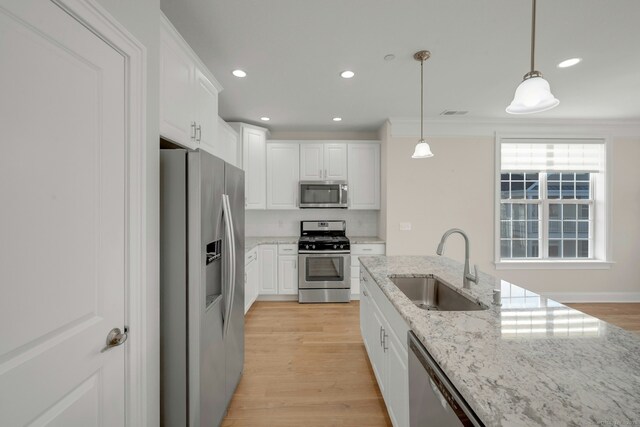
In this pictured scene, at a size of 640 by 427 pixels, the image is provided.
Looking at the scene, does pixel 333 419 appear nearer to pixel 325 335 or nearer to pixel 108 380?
pixel 325 335

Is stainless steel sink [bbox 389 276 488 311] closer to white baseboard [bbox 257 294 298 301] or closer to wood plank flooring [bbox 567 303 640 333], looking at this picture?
white baseboard [bbox 257 294 298 301]

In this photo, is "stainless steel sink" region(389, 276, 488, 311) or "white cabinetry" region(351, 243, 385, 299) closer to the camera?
"stainless steel sink" region(389, 276, 488, 311)

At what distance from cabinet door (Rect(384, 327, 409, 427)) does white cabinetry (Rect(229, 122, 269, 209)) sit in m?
2.91

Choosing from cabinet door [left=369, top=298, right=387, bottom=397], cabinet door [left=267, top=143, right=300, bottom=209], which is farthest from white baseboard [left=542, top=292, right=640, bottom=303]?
cabinet door [left=267, top=143, right=300, bottom=209]

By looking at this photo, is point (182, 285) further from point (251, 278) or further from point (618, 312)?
point (618, 312)

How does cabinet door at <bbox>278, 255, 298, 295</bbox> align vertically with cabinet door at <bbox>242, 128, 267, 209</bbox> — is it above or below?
below

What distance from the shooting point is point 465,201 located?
3775 millimetres

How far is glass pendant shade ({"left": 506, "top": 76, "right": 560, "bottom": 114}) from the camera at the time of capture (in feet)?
3.61

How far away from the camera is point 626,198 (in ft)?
12.4

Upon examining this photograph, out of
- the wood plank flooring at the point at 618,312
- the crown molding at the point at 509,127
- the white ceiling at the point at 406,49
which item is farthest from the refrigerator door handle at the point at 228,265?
the wood plank flooring at the point at 618,312

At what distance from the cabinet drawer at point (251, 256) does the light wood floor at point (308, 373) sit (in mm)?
727

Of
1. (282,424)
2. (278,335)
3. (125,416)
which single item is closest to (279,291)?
(278,335)

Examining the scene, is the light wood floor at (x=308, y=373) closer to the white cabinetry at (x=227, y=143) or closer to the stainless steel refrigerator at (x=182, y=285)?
the stainless steel refrigerator at (x=182, y=285)

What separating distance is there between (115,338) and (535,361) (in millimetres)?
1517
